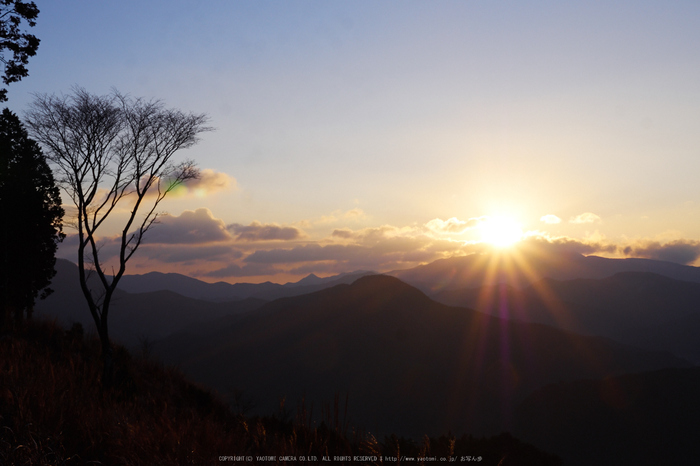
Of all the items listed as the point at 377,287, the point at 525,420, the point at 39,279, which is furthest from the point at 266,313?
the point at 39,279

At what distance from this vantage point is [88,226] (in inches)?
623

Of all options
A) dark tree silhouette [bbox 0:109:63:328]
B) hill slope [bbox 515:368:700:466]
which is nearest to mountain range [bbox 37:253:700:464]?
hill slope [bbox 515:368:700:466]

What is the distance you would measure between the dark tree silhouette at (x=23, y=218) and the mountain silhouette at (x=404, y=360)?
292 feet

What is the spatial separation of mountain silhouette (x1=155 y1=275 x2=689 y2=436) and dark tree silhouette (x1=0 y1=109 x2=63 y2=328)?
89.0 metres

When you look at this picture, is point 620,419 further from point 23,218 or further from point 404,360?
point 23,218

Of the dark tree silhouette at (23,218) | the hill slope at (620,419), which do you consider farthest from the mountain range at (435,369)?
the dark tree silhouette at (23,218)

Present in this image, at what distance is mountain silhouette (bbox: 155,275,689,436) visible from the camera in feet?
380

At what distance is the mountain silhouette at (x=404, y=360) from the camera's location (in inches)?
4555

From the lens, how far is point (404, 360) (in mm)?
140375

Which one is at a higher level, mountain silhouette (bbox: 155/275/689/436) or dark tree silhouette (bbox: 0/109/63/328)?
dark tree silhouette (bbox: 0/109/63/328)

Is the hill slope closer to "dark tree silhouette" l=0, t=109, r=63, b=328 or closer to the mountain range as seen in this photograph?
the mountain range

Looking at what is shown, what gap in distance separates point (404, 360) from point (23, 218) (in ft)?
421

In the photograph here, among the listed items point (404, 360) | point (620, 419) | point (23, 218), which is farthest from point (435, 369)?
point (23, 218)

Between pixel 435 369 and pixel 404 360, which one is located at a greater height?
pixel 404 360
